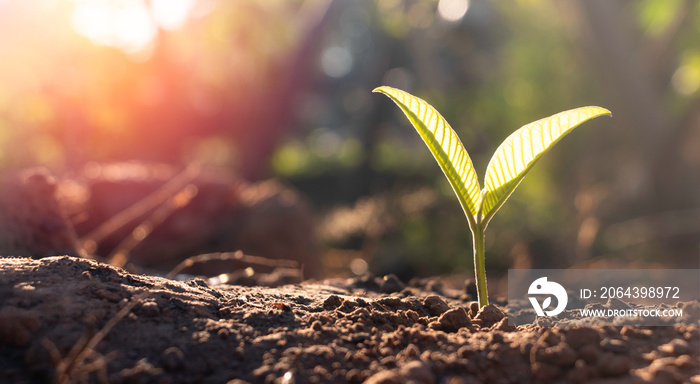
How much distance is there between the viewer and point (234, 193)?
4715 mm

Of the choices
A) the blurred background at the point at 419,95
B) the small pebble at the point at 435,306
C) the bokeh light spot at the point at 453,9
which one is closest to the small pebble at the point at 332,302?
the small pebble at the point at 435,306

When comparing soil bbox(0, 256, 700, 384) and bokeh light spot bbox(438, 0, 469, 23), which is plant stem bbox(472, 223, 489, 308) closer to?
soil bbox(0, 256, 700, 384)

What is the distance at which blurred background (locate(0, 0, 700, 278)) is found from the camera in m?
7.60

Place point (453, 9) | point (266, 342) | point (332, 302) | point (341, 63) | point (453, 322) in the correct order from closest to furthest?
point (266, 342)
point (453, 322)
point (332, 302)
point (453, 9)
point (341, 63)

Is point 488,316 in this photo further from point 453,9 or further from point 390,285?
point 453,9

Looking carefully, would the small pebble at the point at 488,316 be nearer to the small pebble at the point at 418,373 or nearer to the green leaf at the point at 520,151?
the green leaf at the point at 520,151

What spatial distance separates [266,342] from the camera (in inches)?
57.9

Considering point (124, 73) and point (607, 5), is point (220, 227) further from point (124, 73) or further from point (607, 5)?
point (124, 73)

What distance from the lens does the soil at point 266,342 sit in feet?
4.25

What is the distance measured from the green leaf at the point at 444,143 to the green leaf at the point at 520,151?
0.05 metres

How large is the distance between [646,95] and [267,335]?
304 inches

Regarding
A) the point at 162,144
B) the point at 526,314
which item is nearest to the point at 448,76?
the point at 162,144

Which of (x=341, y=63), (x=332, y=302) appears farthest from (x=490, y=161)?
(x=341, y=63)

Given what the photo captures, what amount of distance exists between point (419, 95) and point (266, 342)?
10.6 m
